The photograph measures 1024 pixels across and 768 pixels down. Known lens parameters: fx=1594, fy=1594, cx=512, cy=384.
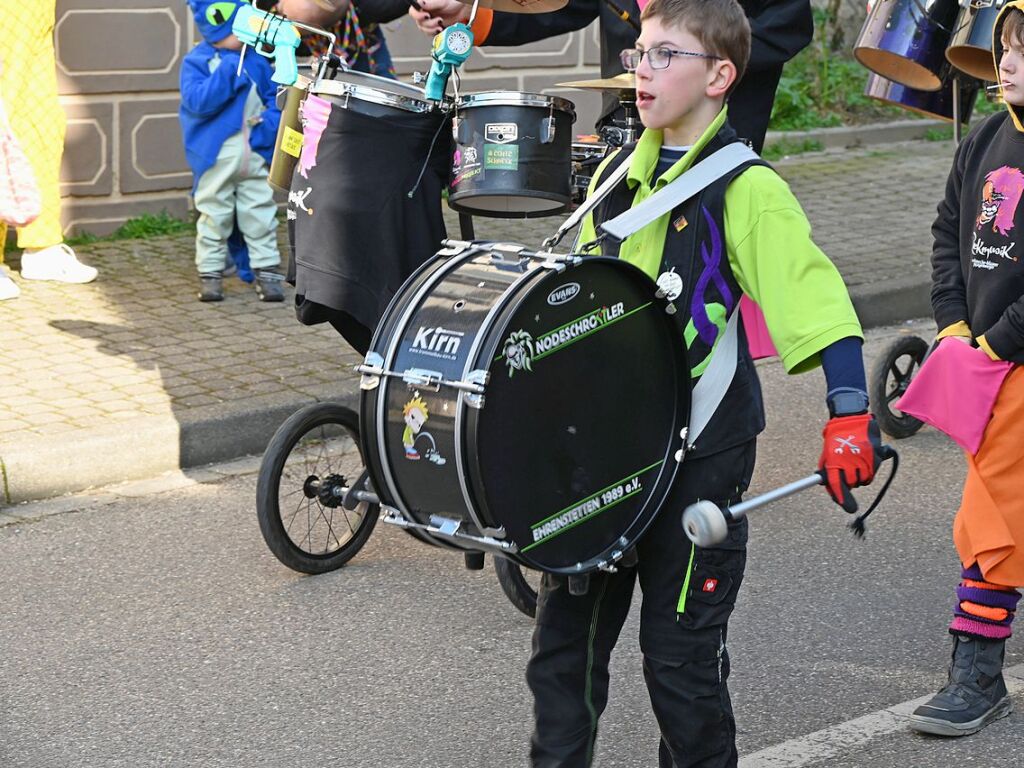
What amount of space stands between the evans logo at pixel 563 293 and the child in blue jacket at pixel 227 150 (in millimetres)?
4985

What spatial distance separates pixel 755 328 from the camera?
11.3ft

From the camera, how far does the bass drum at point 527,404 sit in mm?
3018

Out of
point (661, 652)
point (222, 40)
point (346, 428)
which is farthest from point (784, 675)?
point (222, 40)

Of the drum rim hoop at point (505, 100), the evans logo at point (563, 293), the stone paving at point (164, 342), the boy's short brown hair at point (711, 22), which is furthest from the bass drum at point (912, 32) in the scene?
the evans logo at point (563, 293)

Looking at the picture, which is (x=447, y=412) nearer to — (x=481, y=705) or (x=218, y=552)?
(x=481, y=705)

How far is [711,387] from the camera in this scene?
330 cm

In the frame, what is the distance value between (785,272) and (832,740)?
1462mm

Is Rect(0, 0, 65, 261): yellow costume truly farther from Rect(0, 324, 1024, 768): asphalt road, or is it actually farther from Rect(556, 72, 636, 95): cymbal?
Rect(556, 72, 636, 95): cymbal

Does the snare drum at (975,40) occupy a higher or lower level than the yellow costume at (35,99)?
higher

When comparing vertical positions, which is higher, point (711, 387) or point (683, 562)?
point (711, 387)

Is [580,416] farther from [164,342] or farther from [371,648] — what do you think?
[164,342]

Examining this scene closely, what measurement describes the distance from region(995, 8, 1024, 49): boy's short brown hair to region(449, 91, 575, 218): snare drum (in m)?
1.25

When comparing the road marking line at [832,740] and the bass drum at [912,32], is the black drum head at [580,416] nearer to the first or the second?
the road marking line at [832,740]

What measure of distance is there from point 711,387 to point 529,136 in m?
1.49
